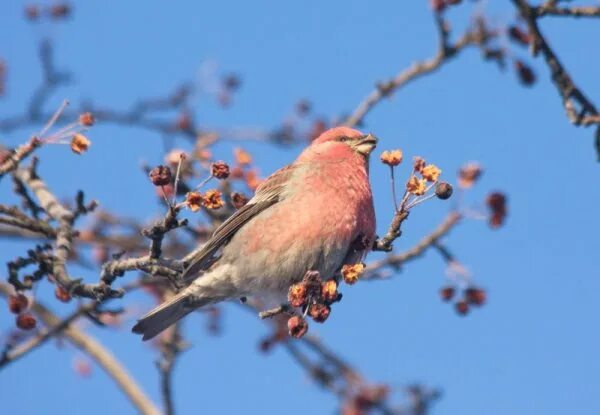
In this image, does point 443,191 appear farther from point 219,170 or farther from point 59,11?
point 59,11

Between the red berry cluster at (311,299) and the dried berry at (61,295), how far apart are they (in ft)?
3.58

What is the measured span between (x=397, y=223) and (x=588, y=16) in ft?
5.21

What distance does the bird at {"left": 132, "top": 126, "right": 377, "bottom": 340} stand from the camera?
467 cm

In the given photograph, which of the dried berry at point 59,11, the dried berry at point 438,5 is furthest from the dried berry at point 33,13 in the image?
the dried berry at point 438,5

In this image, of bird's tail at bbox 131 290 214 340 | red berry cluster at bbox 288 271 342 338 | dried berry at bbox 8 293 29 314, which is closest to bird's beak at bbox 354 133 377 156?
bird's tail at bbox 131 290 214 340

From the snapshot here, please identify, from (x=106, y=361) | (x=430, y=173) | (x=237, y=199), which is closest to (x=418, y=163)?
(x=430, y=173)

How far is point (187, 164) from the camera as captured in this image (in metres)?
5.04

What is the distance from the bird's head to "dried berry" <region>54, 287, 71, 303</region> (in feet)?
6.70

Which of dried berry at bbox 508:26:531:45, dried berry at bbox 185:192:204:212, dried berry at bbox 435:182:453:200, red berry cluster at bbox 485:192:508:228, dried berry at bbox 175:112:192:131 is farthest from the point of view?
dried berry at bbox 175:112:192:131

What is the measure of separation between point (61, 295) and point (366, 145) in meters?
2.19

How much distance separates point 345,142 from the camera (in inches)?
218

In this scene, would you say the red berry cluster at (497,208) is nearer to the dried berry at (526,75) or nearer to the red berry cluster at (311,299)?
the dried berry at (526,75)

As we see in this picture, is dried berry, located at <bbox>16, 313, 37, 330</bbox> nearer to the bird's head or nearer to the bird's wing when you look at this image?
the bird's wing

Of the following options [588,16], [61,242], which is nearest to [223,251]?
[61,242]
